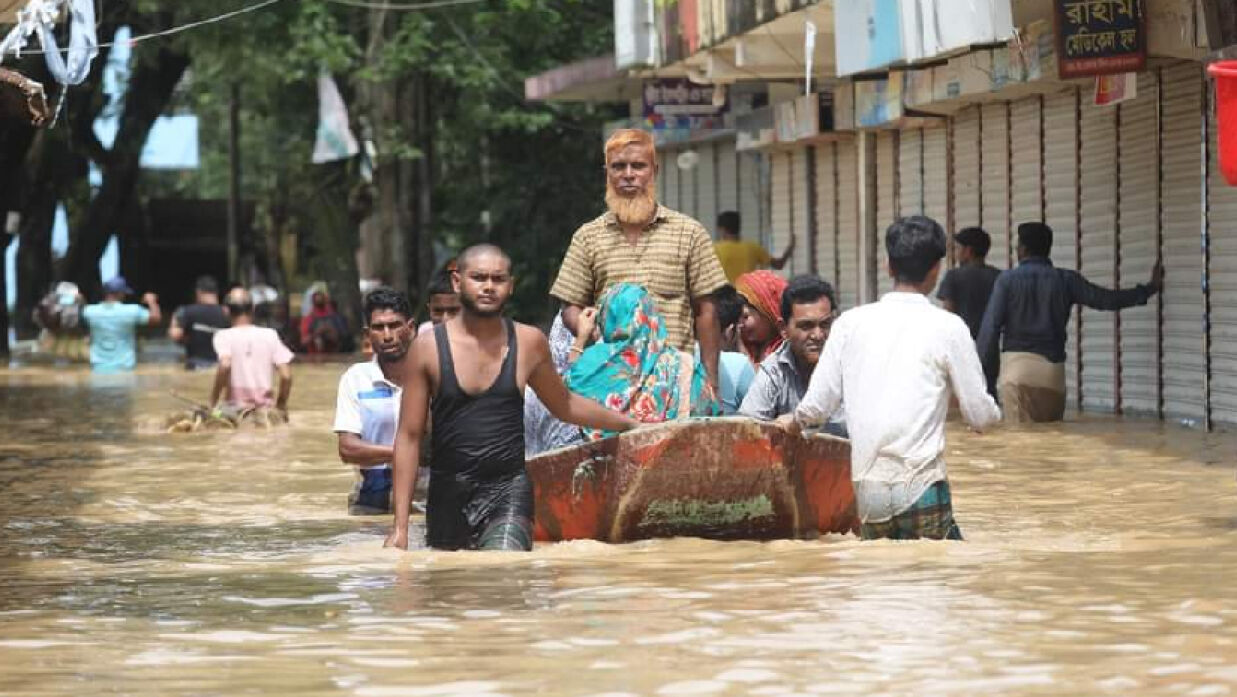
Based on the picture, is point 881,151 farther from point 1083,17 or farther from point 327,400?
point 1083,17

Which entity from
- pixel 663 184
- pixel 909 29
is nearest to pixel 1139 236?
pixel 909 29

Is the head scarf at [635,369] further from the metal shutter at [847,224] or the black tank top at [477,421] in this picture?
the metal shutter at [847,224]

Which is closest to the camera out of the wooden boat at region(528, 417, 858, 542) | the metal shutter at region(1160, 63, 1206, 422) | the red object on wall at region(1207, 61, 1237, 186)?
the wooden boat at region(528, 417, 858, 542)

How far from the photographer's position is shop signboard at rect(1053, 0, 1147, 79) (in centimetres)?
1703

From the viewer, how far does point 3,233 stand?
40.7m

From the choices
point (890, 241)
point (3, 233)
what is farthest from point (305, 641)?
point (3, 233)

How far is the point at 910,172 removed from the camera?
963 inches

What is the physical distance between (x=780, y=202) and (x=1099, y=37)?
39.0ft

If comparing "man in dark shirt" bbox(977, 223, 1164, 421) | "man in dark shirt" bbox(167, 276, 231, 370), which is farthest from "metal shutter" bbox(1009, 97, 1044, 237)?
"man in dark shirt" bbox(167, 276, 231, 370)

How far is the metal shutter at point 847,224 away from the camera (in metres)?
26.2

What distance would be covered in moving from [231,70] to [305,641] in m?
28.1

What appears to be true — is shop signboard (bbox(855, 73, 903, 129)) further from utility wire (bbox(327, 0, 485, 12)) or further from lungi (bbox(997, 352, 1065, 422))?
utility wire (bbox(327, 0, 485, 12))

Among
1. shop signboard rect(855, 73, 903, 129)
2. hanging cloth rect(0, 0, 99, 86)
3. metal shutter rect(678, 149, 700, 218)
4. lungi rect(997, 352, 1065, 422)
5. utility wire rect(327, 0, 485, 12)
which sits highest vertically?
utility wire rect(327, 0, 485, 12)

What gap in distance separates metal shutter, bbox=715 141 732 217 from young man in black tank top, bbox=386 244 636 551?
868 inches
